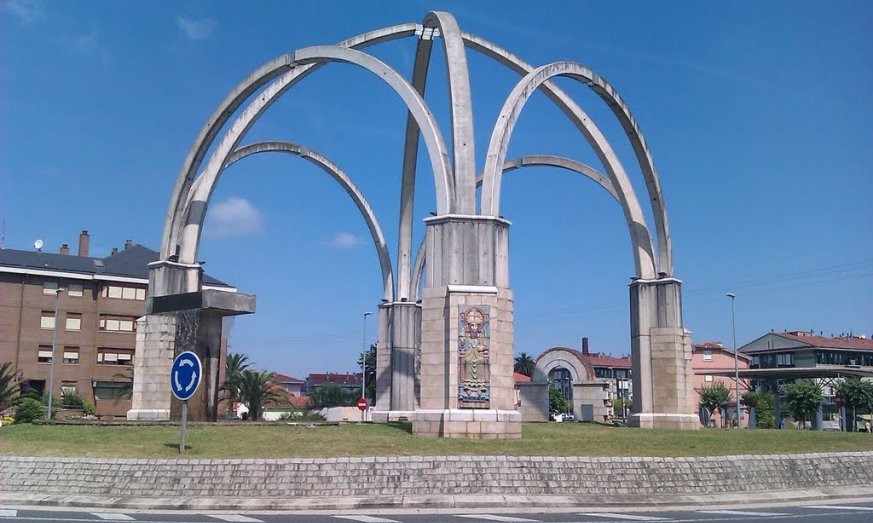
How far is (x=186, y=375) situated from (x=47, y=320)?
155ft

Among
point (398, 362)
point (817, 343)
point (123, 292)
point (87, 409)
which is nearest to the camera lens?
point (398, 362)

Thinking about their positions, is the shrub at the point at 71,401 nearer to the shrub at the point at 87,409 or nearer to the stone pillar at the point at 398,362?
the shrub at the point at 87,409

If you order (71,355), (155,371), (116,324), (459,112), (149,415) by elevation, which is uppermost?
(459,112)

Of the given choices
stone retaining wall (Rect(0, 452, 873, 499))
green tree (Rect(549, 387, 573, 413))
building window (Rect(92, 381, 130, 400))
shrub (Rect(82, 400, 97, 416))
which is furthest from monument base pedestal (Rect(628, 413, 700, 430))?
green tree (Rect(549, 387, 573, 413))

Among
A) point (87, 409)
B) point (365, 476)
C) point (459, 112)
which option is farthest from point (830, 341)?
point (365, 476)

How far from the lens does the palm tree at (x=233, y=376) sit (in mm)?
45159

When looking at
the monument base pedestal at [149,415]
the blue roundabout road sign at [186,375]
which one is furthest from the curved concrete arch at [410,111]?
the blue roundabout road sign at [186,375]

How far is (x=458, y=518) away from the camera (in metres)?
13.1

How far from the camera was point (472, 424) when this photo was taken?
21422mm

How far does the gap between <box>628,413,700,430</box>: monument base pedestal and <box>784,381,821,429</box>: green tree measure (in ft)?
96.1

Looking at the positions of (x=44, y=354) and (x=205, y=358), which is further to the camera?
(x=44, y=354)

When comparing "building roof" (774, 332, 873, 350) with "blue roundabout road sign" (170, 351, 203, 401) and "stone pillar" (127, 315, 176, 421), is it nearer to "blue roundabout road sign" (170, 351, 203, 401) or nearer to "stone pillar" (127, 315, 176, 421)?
"stone pillar" (127, 315, 176, 421)

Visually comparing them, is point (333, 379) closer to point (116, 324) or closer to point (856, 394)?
point (116, 324)

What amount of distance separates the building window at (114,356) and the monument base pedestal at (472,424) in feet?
144
